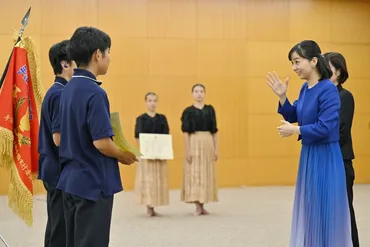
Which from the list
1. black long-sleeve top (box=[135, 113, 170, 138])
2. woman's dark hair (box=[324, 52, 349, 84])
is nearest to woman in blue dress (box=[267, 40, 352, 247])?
woman's dark hair (box=[324, 52, 349, 84])

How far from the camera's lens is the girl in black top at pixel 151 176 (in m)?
7.31

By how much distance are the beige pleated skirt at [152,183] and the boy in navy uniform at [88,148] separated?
4472mm

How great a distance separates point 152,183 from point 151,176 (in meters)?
0.08

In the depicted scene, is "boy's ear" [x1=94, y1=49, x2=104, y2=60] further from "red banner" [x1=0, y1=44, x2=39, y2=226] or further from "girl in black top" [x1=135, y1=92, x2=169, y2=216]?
"girl in black top" [x1=135, y1=92, x2=169, y2=216]

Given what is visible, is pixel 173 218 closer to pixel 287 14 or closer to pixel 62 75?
pixel 62 75

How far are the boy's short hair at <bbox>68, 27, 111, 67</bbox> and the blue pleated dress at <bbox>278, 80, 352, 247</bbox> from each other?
121 cm

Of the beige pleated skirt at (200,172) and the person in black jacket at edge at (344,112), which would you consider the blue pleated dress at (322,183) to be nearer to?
the person in black jacket at edge at (344,112)

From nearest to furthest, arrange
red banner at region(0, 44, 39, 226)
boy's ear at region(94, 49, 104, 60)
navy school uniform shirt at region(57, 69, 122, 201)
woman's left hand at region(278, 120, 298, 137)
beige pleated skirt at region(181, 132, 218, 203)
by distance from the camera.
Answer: navy school uniform shirt at region(57, 69, 122, 201)
boy's ear at region(94, 49, 104, 60)
woman's left hand at region(278, 120, 298, 137)
red banner at region(0, 44, 39, 226)
beige pleated skirt at region(181, 132, 218, 203)

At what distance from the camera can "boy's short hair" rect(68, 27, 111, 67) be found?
9.20 ft

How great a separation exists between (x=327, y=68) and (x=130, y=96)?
6.58m

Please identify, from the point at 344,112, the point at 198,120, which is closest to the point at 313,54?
the point at 344,112

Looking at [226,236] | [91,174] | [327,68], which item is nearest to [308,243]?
[327,68]

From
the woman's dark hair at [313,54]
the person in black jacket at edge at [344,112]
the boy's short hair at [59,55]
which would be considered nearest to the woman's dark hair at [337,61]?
the person in black jacket at edge at [344,112]

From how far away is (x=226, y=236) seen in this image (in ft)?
18.9
